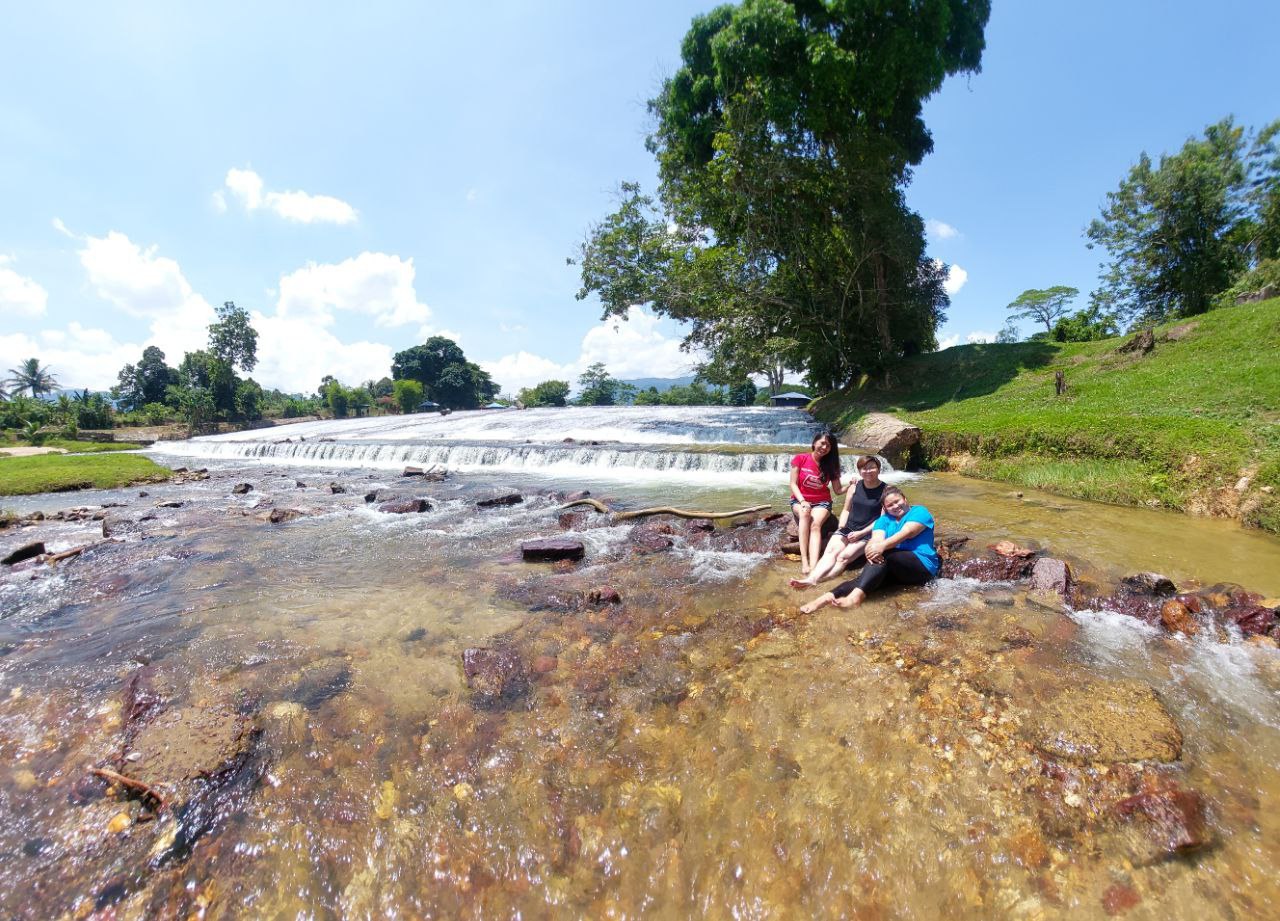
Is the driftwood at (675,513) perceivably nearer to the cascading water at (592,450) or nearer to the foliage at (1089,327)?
the cascading water at (592,450)

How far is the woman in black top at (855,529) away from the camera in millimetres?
5637

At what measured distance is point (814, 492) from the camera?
622 centimetres

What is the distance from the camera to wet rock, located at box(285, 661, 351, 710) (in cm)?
369

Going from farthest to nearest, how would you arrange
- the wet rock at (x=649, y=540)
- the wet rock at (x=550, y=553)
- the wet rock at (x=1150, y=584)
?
the wet rock at (x=649, y=540) < the wet rock at (x=550, y=553) < the wet rock at (x=1150, y=584)

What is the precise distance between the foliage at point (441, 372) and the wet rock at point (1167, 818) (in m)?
84.7

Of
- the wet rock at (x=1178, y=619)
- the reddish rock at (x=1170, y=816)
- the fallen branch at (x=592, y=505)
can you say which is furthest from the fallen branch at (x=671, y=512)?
the reddish rock at (x=1170, y=816)

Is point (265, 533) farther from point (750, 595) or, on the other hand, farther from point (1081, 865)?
point (1081, 865)

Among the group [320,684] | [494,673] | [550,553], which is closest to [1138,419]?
[550,553]

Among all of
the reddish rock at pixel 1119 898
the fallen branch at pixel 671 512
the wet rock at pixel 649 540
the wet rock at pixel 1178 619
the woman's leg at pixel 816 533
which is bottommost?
the reddish rock at pixel 1119 898

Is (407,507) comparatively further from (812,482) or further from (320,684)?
(812,482)

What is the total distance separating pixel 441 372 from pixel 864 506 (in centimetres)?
8540

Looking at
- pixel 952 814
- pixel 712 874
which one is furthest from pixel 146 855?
pixel 952 814

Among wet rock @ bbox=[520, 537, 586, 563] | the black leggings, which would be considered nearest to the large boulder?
the black leggings

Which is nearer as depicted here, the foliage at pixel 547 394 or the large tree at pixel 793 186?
the large tree at pixel 793 186
